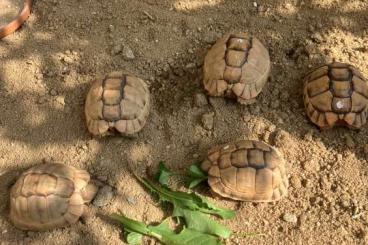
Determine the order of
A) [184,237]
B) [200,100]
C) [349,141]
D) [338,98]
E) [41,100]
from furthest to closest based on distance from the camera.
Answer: [41,100] → [200,100] → [349,141] → [338,98] → [184,237]

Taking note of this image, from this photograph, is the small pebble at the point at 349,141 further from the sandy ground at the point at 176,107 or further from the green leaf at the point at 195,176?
the green leaf at the point at 195,176

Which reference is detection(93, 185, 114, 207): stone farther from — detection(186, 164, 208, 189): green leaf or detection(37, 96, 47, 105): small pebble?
detection(37, 96, 47, 105): small pebble

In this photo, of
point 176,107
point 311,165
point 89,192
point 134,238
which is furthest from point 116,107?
point 311,165

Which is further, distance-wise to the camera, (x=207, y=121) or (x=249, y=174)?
(x=207, y=121)

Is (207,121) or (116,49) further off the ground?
(116,49)

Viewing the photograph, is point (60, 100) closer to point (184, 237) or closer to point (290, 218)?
point (184, 237)

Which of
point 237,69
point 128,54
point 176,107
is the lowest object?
point 176,107

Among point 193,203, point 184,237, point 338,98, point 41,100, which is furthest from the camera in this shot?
point 41,100
